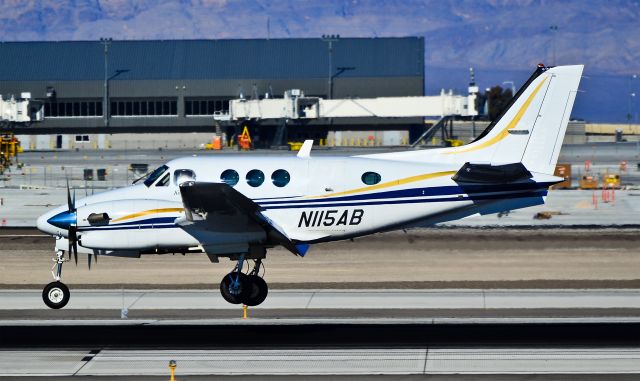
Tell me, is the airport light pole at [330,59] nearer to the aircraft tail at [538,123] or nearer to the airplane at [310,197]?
the airplane at [310,197]

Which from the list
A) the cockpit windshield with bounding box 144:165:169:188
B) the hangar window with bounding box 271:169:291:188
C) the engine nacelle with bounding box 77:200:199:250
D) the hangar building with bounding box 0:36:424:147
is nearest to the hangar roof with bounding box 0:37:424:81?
the hangar building with bounding box 0:36:424:147

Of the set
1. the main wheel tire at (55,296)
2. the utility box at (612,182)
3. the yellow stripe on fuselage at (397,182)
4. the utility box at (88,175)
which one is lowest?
the main wheel tire at (55,296)

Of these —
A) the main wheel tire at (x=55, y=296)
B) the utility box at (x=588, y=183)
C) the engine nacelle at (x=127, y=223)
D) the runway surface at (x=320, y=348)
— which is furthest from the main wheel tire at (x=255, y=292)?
the utility box at (x=588, y=183)

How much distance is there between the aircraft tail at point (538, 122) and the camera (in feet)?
123

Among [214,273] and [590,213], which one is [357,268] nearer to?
[214,273]

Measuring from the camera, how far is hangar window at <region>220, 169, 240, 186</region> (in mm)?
36000

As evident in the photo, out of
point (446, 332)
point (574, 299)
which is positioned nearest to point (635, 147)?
point (574, 299)

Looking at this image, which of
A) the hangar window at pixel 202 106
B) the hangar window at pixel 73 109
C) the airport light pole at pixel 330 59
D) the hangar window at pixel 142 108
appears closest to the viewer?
the hangar window at pixel 142 108

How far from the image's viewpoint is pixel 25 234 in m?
59.3

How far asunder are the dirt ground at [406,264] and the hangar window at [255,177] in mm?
9340

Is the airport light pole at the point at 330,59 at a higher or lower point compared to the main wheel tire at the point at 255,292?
higher

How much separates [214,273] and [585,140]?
10633cm

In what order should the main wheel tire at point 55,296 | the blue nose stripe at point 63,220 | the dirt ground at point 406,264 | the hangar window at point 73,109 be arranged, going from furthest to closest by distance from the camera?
the hangar window at point 73,109 < the dirt ground at point 406,264 < the main wheel tire at point 55,296 < the blue nose stripe at point 63,220

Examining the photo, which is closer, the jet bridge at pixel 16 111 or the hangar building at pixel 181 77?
the jet bridge at pixel 16 111
